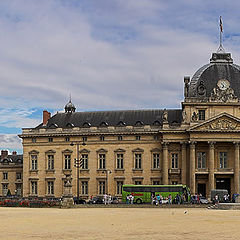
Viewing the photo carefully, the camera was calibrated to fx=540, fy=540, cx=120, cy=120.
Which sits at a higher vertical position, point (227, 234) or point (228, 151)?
point (228, 151)

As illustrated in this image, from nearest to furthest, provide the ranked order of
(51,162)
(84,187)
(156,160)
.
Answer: (156,160), (84,187), (51,162)

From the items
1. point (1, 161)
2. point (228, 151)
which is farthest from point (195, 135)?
point (1, 161)

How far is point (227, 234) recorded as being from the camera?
97.6ft

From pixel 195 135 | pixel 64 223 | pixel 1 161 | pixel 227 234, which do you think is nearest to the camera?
pixel 227 234

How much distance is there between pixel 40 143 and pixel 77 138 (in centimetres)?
734

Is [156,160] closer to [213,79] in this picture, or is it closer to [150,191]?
[150,191]

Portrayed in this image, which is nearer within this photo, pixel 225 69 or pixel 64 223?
pixel 64 223

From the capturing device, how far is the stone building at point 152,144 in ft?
293

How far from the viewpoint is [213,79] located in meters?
93.0

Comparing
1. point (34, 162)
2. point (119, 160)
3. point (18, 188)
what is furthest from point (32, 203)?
point (18, 188)

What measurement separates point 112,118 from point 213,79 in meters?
19.7

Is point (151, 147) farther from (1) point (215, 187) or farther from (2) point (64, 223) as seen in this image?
(2) point (64, 223)

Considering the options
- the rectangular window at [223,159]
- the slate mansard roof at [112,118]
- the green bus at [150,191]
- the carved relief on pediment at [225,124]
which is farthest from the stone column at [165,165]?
the green bus at [150,191]

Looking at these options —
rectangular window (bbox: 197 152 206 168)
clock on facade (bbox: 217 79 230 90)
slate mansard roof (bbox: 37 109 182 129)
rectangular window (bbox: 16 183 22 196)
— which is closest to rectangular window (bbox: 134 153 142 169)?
slate mansard roof (bbox: 37 109 182 129)
